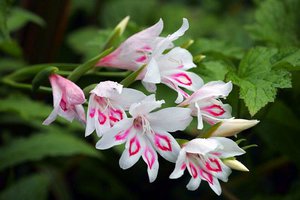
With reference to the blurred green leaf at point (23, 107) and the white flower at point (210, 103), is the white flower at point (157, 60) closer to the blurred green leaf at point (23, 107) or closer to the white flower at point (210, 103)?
the white flower at point (210, 103)

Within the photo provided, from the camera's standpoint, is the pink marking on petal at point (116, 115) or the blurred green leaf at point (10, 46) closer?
the pink marking on petal at point (116, 115)

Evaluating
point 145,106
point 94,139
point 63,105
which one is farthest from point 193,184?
point 94,139

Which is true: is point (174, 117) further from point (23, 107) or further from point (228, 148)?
point (23, 107)

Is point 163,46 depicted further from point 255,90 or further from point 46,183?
point 46,183

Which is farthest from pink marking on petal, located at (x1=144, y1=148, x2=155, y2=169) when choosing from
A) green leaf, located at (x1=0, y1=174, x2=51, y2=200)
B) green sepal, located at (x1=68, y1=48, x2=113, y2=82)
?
green leaf, located at (x1=0, y1=174, x2=51, y2=200)

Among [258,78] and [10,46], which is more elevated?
[258,78]

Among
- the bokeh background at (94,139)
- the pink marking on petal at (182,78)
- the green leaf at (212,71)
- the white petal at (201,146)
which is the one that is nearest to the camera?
the white petal at (201,146)

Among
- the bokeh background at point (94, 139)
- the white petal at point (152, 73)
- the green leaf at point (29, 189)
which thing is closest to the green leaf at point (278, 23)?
→ the bokeh background at point (94, 139)
